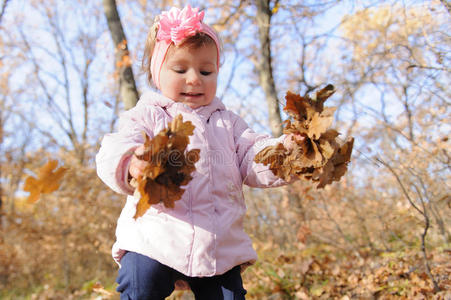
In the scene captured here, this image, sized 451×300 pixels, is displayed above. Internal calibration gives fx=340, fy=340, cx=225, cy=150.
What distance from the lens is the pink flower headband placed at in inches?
65.9

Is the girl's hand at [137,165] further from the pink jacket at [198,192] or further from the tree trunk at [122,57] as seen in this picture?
the tree trunk at [122,57]

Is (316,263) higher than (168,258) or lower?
lower

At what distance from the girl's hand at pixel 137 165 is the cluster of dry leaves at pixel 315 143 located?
1.84 ft

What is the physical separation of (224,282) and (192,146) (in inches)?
26.6

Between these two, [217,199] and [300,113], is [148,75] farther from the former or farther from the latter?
[300,113]

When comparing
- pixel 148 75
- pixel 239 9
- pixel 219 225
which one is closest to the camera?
pixel 219 225

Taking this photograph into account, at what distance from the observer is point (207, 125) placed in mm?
1764

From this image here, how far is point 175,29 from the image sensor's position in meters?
1.68

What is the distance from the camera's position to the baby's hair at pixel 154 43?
171 centimetres

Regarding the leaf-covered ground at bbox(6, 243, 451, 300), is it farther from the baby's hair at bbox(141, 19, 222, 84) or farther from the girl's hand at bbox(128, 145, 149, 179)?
the girl's hand at bbox(128, 145, 149, 179)

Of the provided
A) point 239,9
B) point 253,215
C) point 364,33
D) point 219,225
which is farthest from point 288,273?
point 364,33

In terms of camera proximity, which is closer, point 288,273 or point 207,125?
point 207,125

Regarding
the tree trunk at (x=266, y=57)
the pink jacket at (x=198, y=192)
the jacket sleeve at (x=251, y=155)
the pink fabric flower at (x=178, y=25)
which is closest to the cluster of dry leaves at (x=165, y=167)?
the pink jacket at (x=198, y=192)

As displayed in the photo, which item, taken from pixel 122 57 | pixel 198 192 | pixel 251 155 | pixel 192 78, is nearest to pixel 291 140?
pixel 251 155
